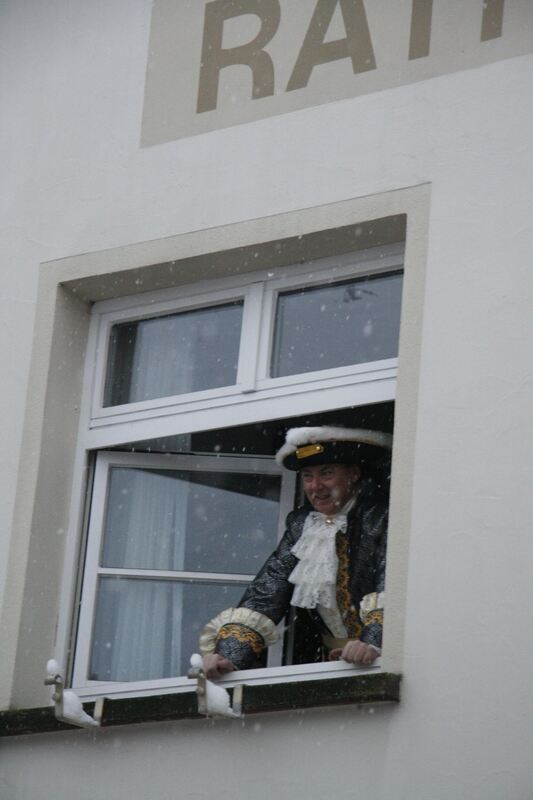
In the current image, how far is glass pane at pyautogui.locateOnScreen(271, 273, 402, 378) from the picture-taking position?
601cm

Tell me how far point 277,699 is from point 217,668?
0.56 meters

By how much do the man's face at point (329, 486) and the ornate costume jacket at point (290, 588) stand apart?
7cm

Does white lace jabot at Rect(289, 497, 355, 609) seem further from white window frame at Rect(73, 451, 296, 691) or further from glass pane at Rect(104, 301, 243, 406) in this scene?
glass pane at Rect(104, 301, 243, 406)

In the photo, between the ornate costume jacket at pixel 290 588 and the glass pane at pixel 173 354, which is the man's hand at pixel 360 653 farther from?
the glass pane at pixel 173 354

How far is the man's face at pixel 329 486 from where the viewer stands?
20.8 feet

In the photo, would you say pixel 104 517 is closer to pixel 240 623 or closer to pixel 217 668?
pixel 240 623

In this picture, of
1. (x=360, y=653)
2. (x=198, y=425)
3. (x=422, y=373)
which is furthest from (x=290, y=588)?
(x=422, y=373)

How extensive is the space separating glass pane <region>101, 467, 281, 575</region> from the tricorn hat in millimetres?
462

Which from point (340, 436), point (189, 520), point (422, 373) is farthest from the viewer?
point (189, 520)

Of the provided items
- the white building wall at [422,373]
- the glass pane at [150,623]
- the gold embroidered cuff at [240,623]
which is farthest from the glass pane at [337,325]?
the glass pane at [150,623]

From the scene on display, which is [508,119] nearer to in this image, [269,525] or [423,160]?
[423,160]

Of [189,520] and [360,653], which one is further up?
[189,520]

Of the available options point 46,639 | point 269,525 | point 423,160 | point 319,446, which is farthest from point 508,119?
point 46,639

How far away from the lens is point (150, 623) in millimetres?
6516
